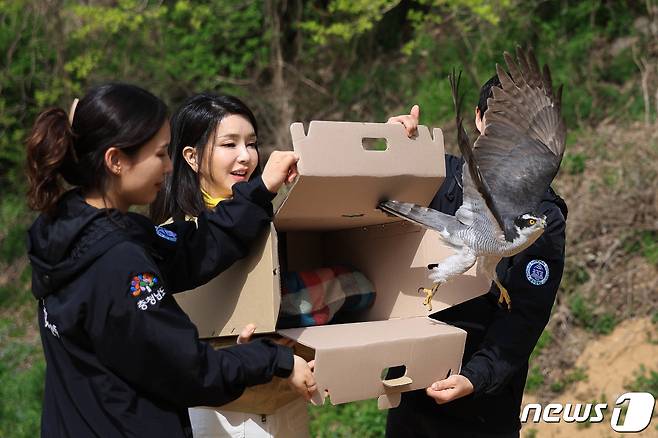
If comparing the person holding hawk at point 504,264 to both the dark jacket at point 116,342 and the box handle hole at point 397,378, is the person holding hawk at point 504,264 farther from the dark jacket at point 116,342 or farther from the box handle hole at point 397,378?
the dark jacket at point 116,342

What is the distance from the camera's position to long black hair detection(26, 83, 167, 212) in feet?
5.38

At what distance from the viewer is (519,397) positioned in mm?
2379

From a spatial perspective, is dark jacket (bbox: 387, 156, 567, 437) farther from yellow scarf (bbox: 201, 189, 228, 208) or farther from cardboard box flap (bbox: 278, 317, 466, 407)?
yellow scarf (bbox: 201, 189, 228, 208)

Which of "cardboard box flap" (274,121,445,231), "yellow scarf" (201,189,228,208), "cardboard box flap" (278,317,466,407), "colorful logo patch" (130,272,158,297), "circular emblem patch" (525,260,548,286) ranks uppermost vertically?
"cardboard box flap" (274,121,445,231)

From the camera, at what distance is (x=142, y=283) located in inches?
63.1

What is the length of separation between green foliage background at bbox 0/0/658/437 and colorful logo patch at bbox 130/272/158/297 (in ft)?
17.2

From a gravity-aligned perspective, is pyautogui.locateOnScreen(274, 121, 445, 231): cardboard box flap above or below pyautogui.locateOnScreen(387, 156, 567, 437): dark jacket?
above

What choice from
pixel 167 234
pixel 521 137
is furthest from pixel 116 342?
pixel 521 137

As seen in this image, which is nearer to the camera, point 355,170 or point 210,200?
point 355,170

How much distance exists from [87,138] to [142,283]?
1.20 ft

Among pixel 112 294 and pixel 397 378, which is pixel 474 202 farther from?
pixel 112 294

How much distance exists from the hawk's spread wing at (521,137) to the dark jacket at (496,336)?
0.33ft
